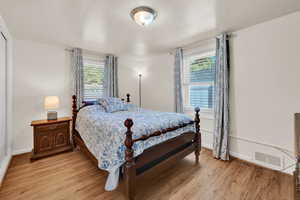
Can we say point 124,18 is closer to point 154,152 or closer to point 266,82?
point 154,152

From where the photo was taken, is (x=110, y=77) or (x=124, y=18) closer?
(x=124, y=18)

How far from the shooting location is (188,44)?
318 cm

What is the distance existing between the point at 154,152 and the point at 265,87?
2.12 metres

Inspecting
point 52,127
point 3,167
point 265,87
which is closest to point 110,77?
point 52,127

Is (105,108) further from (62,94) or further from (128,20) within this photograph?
(128,20)

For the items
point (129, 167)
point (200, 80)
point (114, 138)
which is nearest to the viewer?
point (129, 167)

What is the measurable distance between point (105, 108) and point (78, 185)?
4.81ft

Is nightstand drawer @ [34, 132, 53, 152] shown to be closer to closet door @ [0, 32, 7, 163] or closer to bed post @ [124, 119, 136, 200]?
closet door @ [0, 32, 7, 163]

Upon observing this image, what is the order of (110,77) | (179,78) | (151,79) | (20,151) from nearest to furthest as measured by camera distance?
(20,151), (179,78), (110,77), (151,79)

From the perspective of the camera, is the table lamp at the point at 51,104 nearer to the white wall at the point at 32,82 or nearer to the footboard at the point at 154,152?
the white wall at the point at 32,82

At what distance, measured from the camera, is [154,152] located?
5.81 ft

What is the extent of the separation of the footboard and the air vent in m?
1.01

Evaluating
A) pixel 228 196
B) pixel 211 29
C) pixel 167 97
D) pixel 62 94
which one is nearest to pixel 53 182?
pixel 62 94

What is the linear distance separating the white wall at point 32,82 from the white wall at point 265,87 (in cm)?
366
